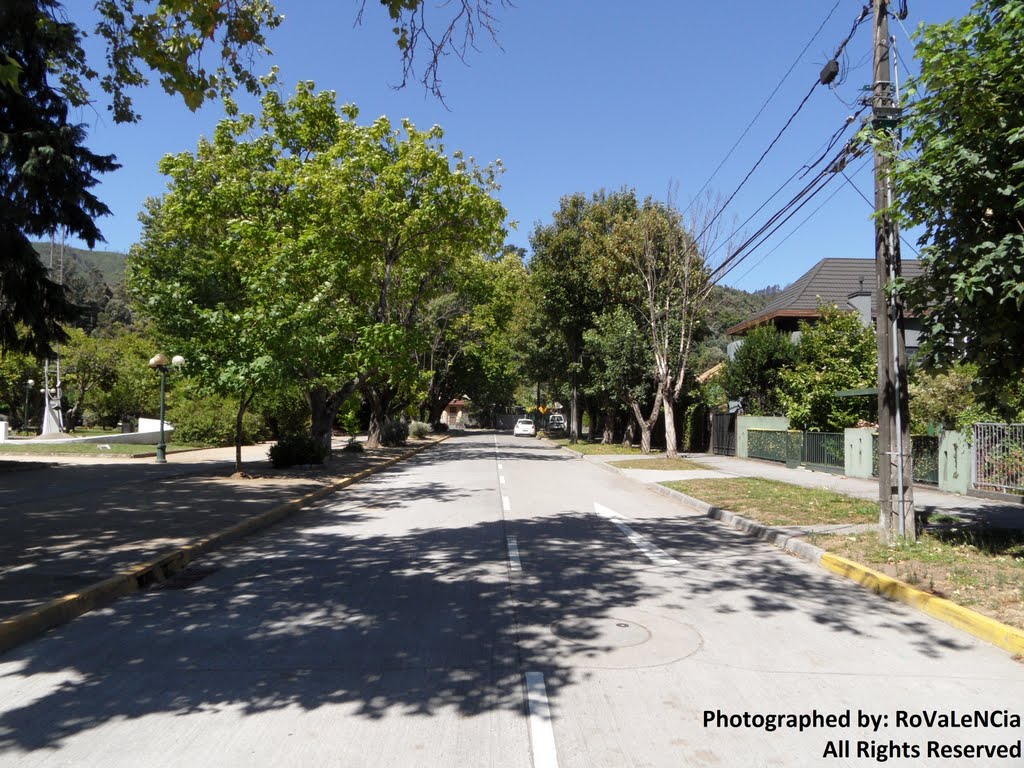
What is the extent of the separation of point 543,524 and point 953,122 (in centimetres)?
777

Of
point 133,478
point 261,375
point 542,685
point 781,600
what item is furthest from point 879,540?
point 133,478

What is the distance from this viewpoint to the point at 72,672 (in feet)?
16.6

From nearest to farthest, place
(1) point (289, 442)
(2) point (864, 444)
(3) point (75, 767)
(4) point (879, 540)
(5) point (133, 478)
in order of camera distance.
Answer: (3) point (75, 767)
(4) point (879, 540)
(5) point (133, 478)
(2) point (864, 444)
(1) point (289, 442)

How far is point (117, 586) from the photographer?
7273 mm

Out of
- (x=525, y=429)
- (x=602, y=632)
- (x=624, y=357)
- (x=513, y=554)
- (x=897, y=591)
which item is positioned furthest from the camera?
(x=525, y=429)

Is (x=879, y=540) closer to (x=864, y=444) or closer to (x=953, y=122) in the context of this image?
(x=953, y=122)

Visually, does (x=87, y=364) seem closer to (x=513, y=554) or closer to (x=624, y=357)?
(x=624, y=357)

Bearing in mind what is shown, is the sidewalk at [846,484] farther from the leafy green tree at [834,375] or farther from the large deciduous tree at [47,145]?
the large deciduous tree at [47,145]

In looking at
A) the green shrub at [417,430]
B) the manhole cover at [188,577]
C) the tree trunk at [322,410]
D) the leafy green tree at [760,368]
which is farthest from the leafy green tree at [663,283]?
the manhole cover at [188,577]

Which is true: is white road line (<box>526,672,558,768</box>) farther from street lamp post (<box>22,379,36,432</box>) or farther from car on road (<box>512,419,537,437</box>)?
car on road (<box>512,419,537,437</box>)

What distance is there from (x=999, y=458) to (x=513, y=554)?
1033cm

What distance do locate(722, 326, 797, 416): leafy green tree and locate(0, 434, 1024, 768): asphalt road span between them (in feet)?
75.3

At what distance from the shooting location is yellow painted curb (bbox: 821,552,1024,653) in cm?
559

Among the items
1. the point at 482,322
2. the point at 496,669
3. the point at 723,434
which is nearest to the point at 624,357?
the point at 723,434
